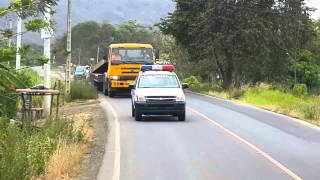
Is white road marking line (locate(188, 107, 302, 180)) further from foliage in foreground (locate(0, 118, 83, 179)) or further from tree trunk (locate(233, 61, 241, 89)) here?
tree trunk (locate(233, 61, 241, 89))

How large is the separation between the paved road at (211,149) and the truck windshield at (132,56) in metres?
13.6

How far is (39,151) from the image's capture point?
12.1m

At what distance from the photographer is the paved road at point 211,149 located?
1234 cm

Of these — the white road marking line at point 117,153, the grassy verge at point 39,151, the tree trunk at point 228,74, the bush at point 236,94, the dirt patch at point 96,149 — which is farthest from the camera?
the tree trunk at point 228,74

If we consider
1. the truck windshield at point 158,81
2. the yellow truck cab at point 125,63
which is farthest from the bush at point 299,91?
the truck windshield at point 158,81

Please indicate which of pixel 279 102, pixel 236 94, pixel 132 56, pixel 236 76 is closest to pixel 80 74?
pixel 236 76

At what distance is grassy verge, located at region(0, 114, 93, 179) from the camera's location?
1025 centimetres

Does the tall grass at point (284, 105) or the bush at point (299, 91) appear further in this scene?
the bush at point (299, 91)

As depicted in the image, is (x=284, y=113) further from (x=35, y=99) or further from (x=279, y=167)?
(x=279, y=167)

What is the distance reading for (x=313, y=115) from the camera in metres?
25.0

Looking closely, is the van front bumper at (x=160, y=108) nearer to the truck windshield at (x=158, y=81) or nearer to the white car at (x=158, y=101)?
the white car at (x=158, y=101)

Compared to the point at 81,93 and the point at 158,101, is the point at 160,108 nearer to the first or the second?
the point at 158,101

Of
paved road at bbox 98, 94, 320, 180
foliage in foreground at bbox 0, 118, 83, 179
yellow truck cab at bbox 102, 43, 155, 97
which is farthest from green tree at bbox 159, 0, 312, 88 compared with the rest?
foliage in foreground at bbox 0, 118, 83, 179

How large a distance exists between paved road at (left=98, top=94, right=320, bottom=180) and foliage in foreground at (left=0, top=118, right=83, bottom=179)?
1102mm
